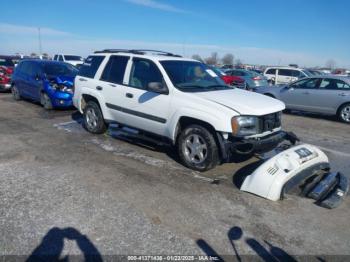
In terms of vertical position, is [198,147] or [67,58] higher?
[67,58]

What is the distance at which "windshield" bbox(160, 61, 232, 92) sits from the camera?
5.47 metres

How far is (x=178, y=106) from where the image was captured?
203 inches

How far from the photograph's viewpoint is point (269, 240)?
10.8ft

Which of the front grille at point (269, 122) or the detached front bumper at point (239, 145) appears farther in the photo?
the front grille at point (269, 122)

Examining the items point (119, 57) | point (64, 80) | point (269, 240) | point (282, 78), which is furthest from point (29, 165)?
point (282, 78)

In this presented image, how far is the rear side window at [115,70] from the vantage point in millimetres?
6258

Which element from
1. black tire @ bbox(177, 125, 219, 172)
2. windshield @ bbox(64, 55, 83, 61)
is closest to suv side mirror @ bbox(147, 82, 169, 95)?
black tire @ bbox(177, 125, 219, 172)

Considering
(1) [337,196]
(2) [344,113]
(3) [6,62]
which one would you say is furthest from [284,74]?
(1) [337,196]

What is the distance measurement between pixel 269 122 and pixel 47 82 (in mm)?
7541

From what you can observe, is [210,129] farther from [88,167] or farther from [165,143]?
[88,167]

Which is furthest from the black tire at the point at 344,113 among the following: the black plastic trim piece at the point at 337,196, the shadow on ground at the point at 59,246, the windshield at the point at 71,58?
the windshield at the point at 71,58

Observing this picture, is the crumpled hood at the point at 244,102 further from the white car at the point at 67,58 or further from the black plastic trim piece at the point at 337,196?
the white car at the point at 67,58

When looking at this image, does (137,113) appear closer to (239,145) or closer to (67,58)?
(239,145)

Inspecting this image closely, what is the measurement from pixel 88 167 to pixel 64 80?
5.63 meters
